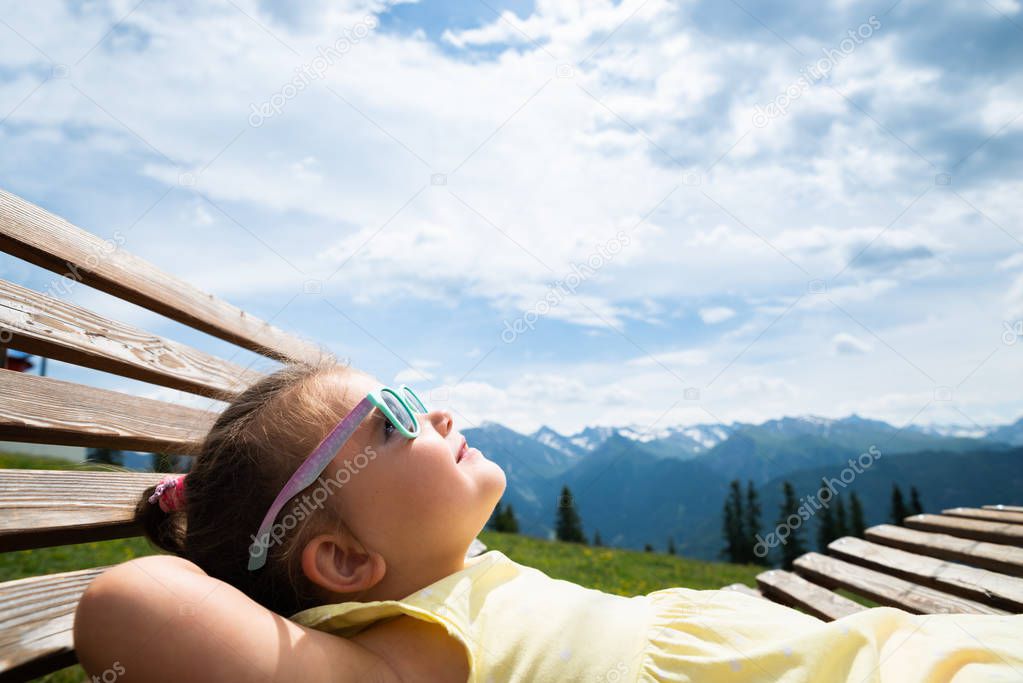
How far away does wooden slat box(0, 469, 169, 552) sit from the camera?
1.32m

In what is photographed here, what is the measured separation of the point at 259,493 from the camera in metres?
1.46

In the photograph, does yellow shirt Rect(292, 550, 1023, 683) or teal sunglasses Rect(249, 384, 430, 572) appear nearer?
yellow shirt Rect(292, 550, 1023, 683)

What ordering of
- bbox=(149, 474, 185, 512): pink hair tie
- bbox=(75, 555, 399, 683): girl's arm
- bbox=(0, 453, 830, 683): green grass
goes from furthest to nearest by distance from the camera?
1. bbox=(0, 453, 830, 683): green grass
2. bbox=(149, 474, 185, 512): pink hair tie
3. bbox=(75, 555, 399, 683): girl's arm

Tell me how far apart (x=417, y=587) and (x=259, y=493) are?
0.41 meters

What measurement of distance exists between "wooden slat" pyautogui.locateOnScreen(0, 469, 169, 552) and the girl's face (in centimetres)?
58

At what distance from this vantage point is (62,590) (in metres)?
1.46

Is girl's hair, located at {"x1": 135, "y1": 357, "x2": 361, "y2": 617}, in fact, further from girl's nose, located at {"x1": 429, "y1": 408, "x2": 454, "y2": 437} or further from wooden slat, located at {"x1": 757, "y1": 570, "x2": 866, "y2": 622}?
wooden slat, located at {"x1": 757, "y1": 570, "x2": 866, "y2": 622}

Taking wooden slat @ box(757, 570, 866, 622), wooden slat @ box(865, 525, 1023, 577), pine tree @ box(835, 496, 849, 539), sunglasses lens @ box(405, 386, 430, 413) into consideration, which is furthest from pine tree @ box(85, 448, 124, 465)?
pine tree @ box(835, 496, 849, 539)

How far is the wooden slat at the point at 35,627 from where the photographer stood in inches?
47.5

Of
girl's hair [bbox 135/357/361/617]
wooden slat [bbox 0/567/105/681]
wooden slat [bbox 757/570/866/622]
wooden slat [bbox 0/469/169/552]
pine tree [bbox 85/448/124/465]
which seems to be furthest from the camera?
wooden slat [bbox 757/570/866/622]

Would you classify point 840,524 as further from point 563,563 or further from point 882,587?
point 882,587

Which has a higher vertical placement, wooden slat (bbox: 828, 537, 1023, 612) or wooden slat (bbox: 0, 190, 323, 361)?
wooden slat (bbox: 0, 190, 323, 361)

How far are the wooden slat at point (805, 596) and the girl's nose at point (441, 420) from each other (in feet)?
5.97

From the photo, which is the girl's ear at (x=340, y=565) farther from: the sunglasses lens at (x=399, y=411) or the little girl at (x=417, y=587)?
the sunglasses lens at (x=399, y=411)
